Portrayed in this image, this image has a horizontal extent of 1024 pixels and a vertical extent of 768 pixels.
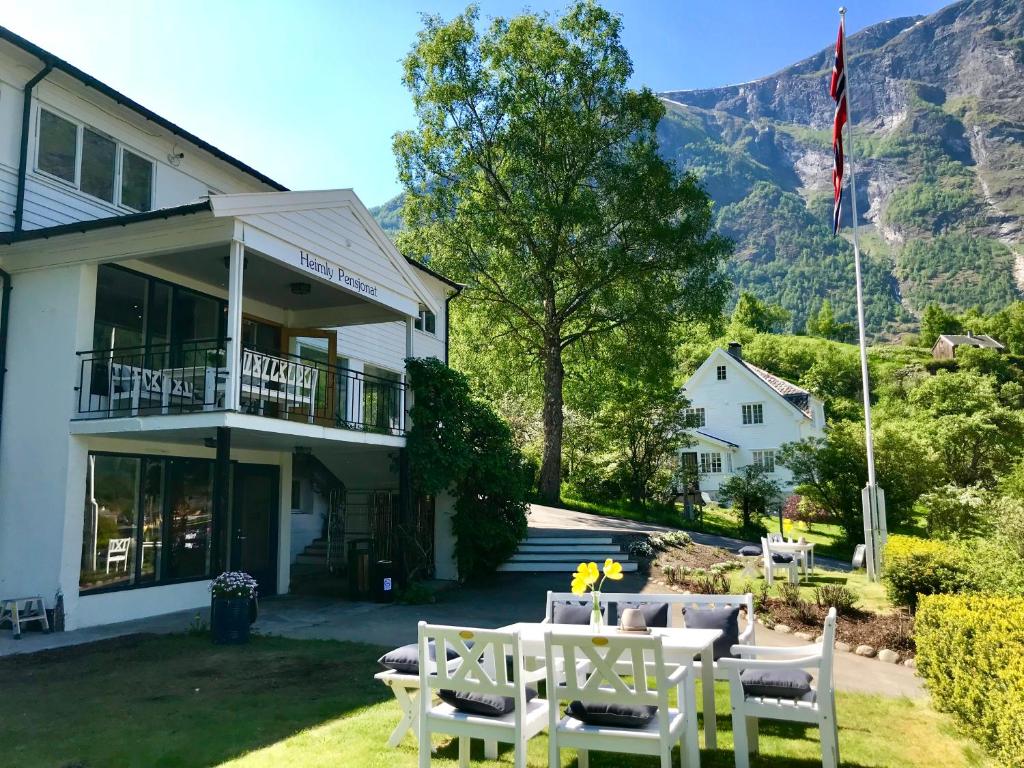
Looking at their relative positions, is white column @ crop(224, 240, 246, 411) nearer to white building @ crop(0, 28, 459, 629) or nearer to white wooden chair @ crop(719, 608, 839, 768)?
white building @ crop(0, 28, 459, 629)

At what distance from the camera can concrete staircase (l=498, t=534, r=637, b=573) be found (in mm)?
15664

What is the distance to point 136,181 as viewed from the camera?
12555 mm

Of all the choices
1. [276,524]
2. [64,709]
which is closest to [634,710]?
[64,709]

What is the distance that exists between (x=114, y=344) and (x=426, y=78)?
1654 centimetres

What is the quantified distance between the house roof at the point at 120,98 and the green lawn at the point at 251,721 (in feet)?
26.8

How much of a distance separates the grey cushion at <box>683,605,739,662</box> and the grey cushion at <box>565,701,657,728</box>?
6.06 ft

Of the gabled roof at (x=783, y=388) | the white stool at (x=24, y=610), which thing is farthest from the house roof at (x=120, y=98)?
the gabled roof at (x=783, y=388)

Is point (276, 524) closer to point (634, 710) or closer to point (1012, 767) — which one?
point (634, 710)

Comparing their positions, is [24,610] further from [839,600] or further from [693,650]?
[839,600]

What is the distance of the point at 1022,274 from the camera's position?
157m

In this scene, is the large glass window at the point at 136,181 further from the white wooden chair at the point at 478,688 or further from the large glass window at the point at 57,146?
the white wooden chair at the point at 478,688

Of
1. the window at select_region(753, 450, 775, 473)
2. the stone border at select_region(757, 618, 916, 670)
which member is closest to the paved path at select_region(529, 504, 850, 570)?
the stone border at select_region(757, 618, 916, 670)

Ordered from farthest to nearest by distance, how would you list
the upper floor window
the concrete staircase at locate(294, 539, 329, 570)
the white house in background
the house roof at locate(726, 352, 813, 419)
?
the house roof at locate(726, 352, 813, 419), the white house in background, the concrete staircase at locate(294, 539, 329, 570), the upper floor window

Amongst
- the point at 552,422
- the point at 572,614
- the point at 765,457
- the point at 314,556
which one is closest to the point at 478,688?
the point at 572,614
